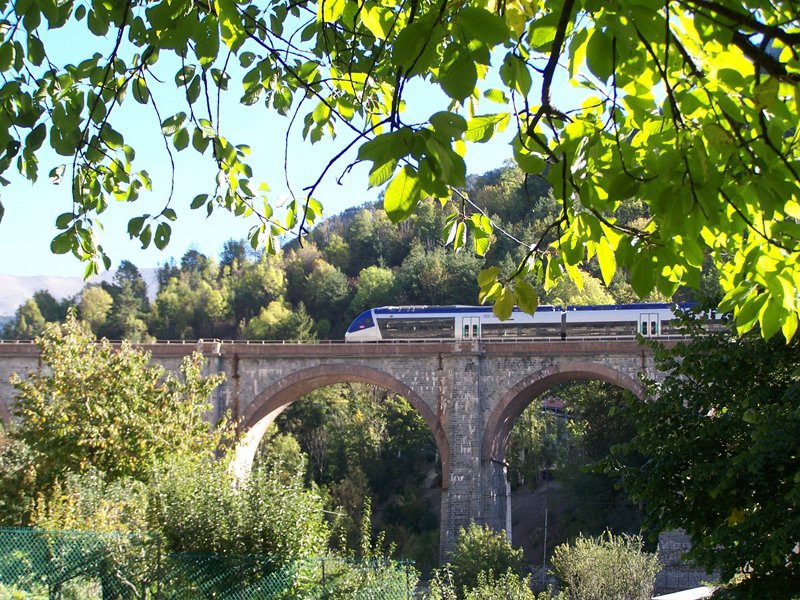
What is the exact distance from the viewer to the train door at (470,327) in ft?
96.6

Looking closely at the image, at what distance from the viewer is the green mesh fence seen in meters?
8.45

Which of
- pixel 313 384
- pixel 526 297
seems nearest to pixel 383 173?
pixel 526 297

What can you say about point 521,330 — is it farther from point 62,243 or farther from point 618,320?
point 62,243

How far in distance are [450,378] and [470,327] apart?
10.0 ft

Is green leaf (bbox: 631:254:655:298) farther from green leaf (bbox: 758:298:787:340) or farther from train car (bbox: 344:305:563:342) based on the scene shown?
train car (bbox: 344:305:563:342)

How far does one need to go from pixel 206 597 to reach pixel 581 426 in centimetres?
3182

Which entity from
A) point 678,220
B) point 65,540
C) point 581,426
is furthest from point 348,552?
point 581,426

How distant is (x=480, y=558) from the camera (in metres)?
20.0

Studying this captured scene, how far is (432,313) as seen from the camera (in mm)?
30188

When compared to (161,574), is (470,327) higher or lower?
higher

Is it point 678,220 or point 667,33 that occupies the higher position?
point 667,33

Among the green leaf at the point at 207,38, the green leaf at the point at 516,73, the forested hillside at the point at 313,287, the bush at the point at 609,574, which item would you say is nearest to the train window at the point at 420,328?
the bush at the point at 609,574

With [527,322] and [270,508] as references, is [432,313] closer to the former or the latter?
[527,322]

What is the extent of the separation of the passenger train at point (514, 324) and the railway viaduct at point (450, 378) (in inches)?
50.3
